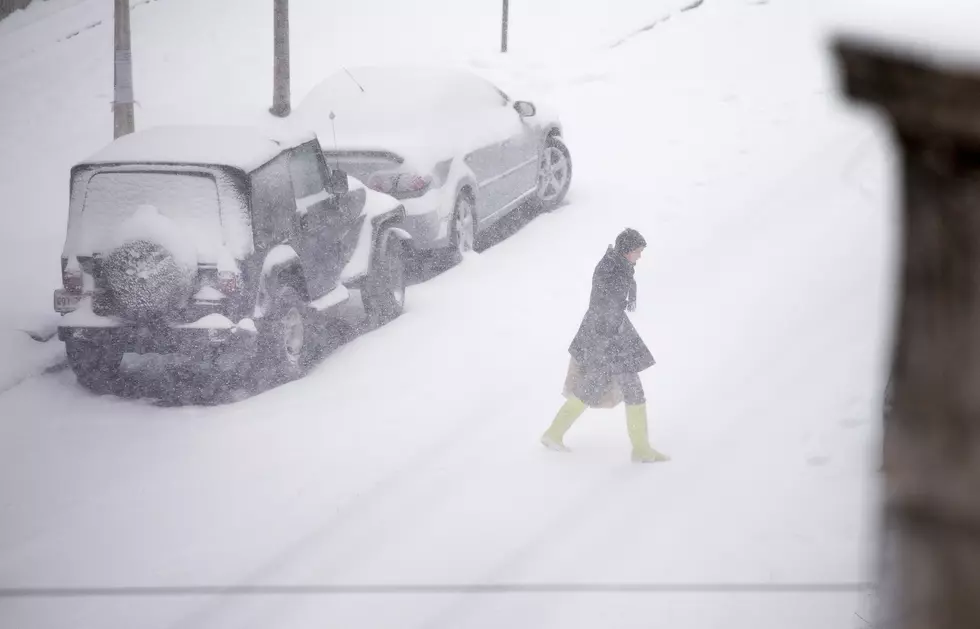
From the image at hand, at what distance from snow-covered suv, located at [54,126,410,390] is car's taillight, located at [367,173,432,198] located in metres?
1.77

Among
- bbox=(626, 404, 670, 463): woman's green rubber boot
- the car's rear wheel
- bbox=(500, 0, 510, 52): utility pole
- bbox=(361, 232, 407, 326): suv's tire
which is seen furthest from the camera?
bbox=(500, 0, 510, 52): utility pole

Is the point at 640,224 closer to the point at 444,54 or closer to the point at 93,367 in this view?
the point at 93,367

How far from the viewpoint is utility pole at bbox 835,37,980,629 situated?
1260 millimetres

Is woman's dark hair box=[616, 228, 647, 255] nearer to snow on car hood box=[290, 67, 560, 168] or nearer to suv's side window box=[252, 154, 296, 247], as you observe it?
suv's side window box=[252, 154, 296, 247]

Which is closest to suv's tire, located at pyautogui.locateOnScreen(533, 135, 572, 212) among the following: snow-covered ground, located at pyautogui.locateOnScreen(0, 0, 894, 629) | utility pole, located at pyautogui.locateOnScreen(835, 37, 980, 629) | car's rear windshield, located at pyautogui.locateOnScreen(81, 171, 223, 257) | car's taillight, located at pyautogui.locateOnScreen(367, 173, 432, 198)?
snow-covered ground, located at pyautogui.locateOnScreen(0, 0, 894, 629)

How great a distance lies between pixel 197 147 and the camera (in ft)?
24.8

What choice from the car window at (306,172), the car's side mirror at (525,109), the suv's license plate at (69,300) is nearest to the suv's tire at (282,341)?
the car window at (306,172)

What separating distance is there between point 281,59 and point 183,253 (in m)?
8.72

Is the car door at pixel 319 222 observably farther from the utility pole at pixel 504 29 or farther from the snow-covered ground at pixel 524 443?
the utility pole at pixel 504 29

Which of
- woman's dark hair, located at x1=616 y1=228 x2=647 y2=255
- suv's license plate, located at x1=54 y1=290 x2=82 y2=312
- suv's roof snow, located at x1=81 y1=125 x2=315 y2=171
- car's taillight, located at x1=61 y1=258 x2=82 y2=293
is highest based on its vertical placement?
suv's roof snow, located at x1=81 y1=125 x2=315 y2=171

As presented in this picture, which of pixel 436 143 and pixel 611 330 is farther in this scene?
pixel 436 143

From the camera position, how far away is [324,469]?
650cm

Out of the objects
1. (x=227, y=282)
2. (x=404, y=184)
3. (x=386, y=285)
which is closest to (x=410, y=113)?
(x=404, y=184)

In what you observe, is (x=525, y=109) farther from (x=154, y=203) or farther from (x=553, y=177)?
(x=154, y=203)
